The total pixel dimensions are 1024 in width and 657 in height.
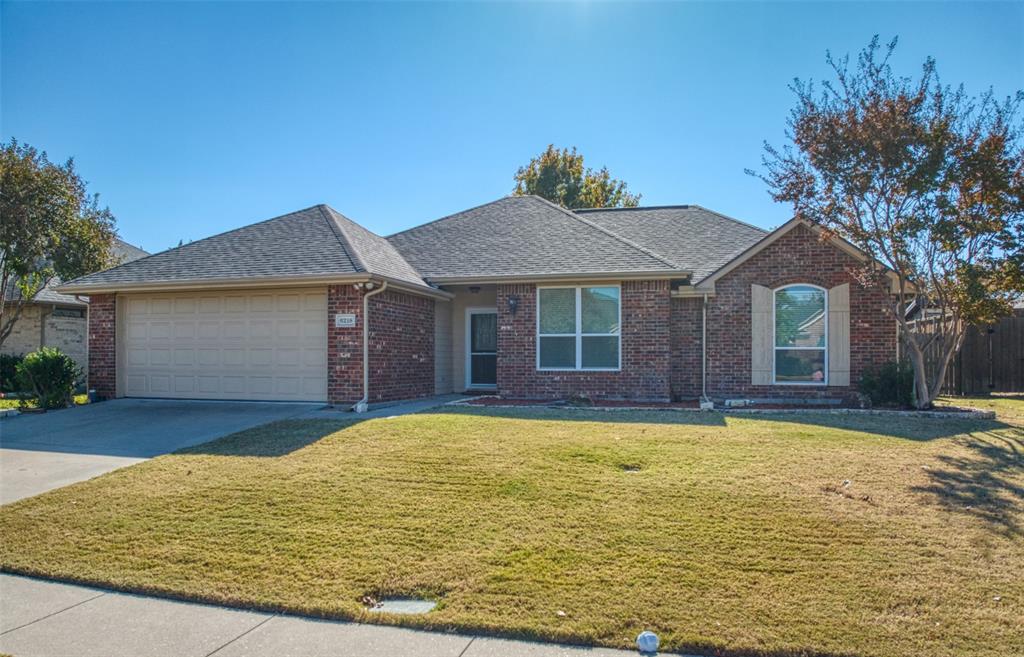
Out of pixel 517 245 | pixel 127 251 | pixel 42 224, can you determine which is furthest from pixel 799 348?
pixel 127 251

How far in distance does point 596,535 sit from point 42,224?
18.1 metres

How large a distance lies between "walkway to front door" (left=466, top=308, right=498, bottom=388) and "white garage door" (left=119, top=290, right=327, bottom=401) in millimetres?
4515

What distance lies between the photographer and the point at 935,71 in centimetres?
1096

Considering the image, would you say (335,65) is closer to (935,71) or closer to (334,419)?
(334,419)

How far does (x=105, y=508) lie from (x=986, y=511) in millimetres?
8387

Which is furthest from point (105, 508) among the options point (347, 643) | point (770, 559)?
point (770, 559)

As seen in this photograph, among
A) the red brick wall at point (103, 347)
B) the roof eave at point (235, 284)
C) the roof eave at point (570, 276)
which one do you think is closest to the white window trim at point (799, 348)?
the roof eave at point (570, 276)

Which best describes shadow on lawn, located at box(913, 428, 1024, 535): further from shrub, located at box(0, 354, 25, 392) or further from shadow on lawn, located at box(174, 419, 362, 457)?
shrub, located at box(0, 354, 25, 392)

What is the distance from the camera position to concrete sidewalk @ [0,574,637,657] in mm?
4016

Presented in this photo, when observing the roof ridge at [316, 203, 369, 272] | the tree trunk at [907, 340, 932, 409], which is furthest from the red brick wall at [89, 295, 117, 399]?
the tree trunk at [907, 340, 932, 409]

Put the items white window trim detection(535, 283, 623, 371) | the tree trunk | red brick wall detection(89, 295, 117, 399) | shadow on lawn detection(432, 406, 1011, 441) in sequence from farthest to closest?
red brick wall detection(89, 295, 117, 399) → white window trim detection(535, 283, 623, 371) → the tree trunk → shadow on lawn detection(432, 406, 1011, 441)

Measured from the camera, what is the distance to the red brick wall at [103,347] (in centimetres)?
1465

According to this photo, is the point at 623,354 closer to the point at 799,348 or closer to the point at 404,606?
the point at 799,348

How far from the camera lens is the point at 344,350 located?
42.4 ft
